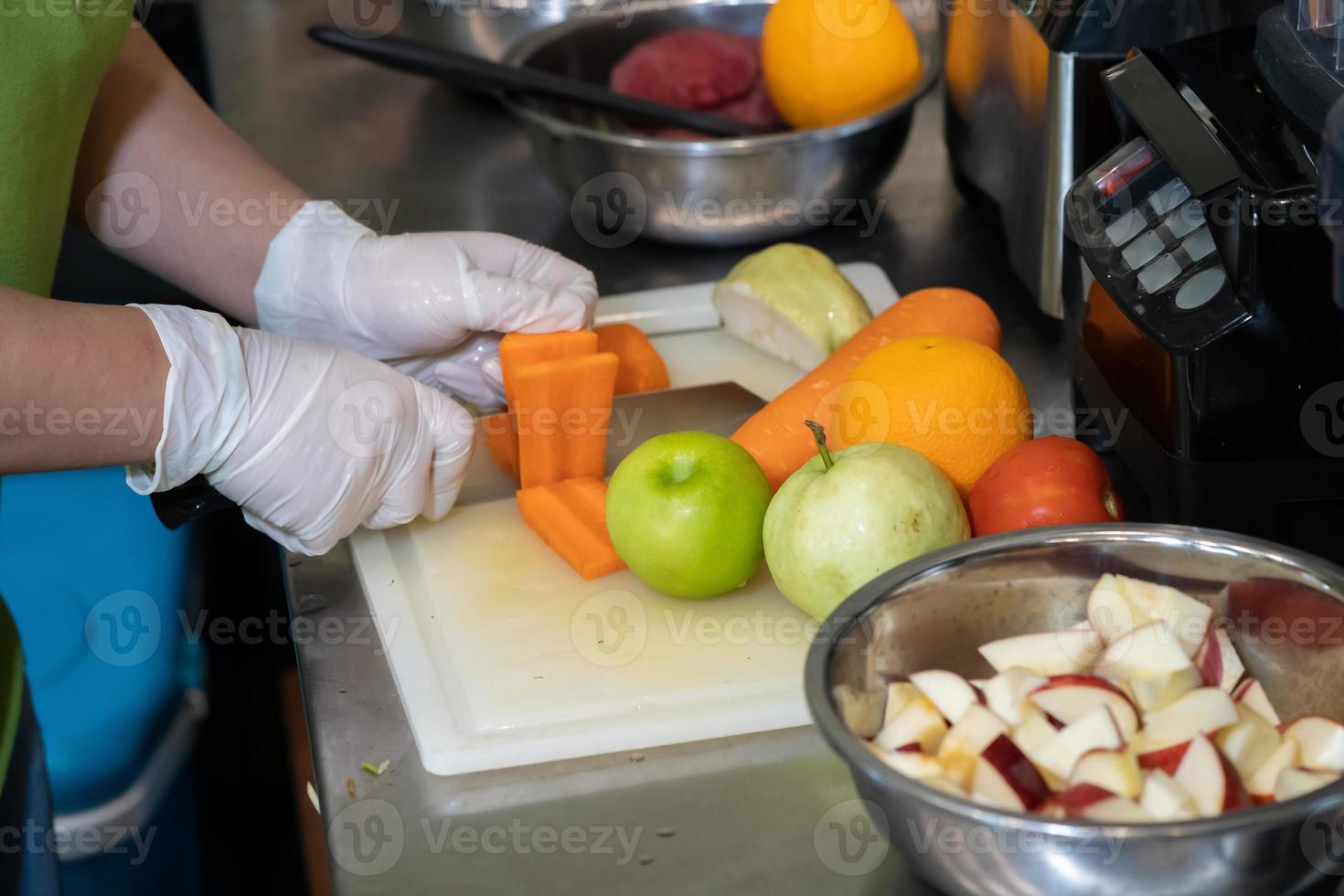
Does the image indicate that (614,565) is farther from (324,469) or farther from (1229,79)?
(1229,79)

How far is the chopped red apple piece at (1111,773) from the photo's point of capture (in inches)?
26.8

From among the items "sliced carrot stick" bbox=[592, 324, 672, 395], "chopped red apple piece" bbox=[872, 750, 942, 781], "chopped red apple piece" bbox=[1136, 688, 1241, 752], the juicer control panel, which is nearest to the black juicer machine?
the juicer control panel

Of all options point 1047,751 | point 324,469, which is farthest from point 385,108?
point 1047,751

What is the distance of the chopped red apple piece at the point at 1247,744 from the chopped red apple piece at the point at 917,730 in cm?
14

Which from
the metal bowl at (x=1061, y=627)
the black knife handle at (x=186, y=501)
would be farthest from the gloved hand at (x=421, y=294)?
the metal bowl at (x=1061, y=627)

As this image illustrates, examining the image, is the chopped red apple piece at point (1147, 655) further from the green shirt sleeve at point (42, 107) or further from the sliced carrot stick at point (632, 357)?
the green shirt sleeve at point (42, 107)

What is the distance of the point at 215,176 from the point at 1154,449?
891 mm

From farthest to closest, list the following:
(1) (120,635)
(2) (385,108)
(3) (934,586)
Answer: (2) (385,108) → (1) (120,635) → (3) (934,586)

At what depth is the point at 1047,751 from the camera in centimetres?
71

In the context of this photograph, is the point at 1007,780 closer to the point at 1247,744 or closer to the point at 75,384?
the point at 1247,744

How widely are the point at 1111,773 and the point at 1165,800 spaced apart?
0.09ft

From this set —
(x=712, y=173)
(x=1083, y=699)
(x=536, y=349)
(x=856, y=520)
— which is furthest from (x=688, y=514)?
(x=712, y=173)

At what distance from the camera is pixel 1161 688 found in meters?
0.75

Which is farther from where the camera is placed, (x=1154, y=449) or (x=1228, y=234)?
(x=1154, y=449)
